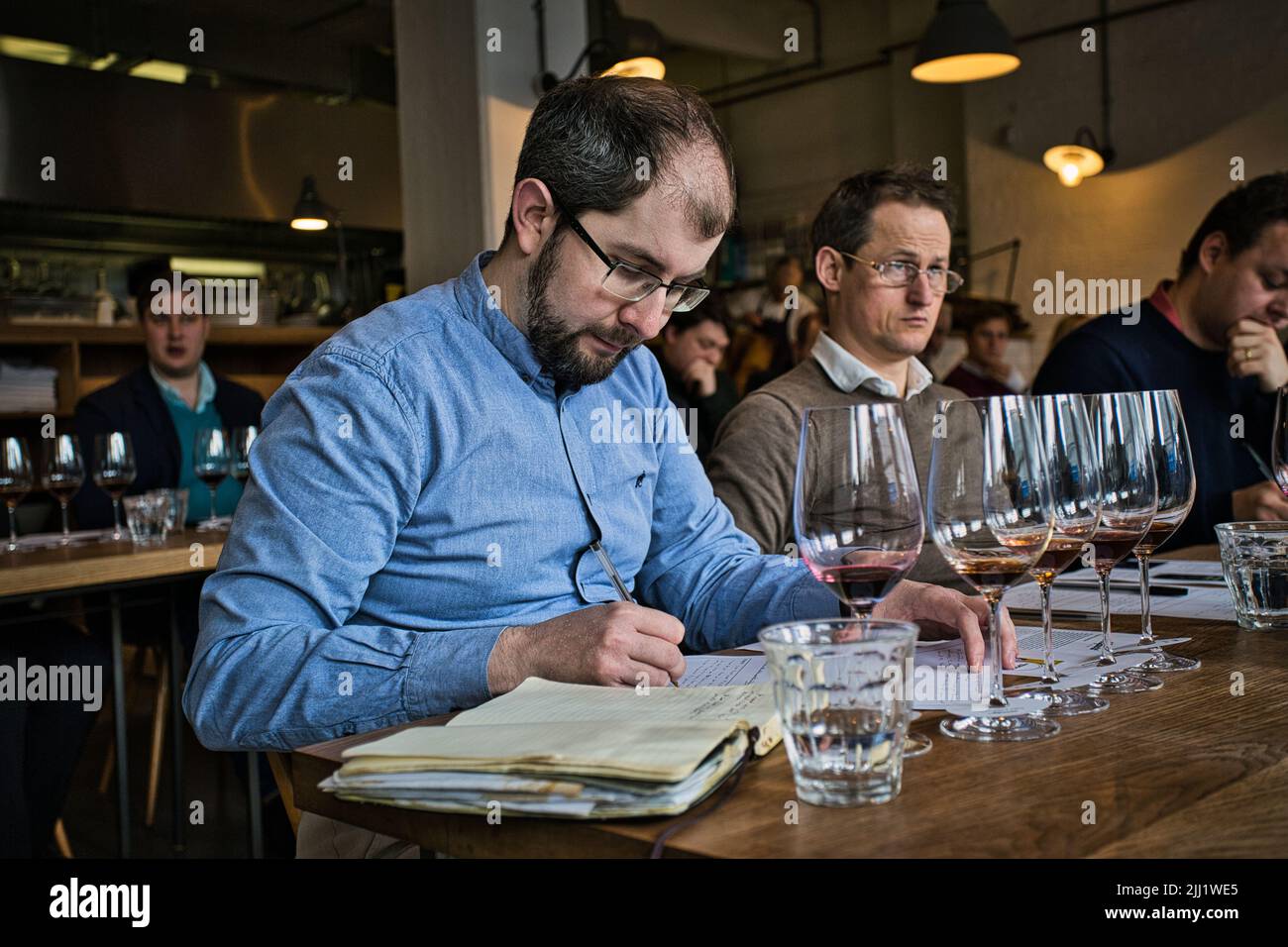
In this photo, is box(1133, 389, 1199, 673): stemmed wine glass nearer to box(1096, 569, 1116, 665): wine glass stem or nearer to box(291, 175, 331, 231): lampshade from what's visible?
box(1096, 569, 1116, 665): wine glass stem

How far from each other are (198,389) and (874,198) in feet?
8.80

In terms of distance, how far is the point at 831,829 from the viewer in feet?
2.36

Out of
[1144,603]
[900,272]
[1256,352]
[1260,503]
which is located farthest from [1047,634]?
[1256,352]

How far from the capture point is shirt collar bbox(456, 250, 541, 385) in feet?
4.88

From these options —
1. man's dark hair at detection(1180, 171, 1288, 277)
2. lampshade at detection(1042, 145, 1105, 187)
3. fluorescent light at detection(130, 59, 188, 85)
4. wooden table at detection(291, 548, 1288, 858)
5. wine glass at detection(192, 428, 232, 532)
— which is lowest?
wooden table at detection(291, 548, 1288, 858)

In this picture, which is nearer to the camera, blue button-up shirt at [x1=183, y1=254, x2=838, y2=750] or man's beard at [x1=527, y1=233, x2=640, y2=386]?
blue button-up shirt at [x1=183, y1=254, x2=838, y2=750]

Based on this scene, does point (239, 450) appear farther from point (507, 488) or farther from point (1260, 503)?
point (1260, 503)

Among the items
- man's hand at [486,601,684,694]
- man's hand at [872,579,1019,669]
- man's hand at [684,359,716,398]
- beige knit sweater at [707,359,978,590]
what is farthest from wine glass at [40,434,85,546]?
man's hand at [872,579,1019,669]

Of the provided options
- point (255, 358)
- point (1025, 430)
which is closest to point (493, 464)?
point (1025, 430)

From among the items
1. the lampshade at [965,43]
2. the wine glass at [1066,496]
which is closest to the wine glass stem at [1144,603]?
the wine glass at [1066,496]

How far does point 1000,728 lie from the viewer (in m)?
0.95

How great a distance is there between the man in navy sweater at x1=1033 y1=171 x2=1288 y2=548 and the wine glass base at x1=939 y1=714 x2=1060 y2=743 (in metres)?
1.84

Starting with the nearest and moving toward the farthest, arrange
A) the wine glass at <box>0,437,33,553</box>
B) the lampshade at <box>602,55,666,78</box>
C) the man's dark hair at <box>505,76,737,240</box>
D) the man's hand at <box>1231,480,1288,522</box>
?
the man's dark hair at <box>505,76,737,240</box>
the man's hand at <box>1231,480,1288,522</box>
the wine glass at <box>0,437,33,553</box>
the lampshade at <box>602,55,666,78</box>
